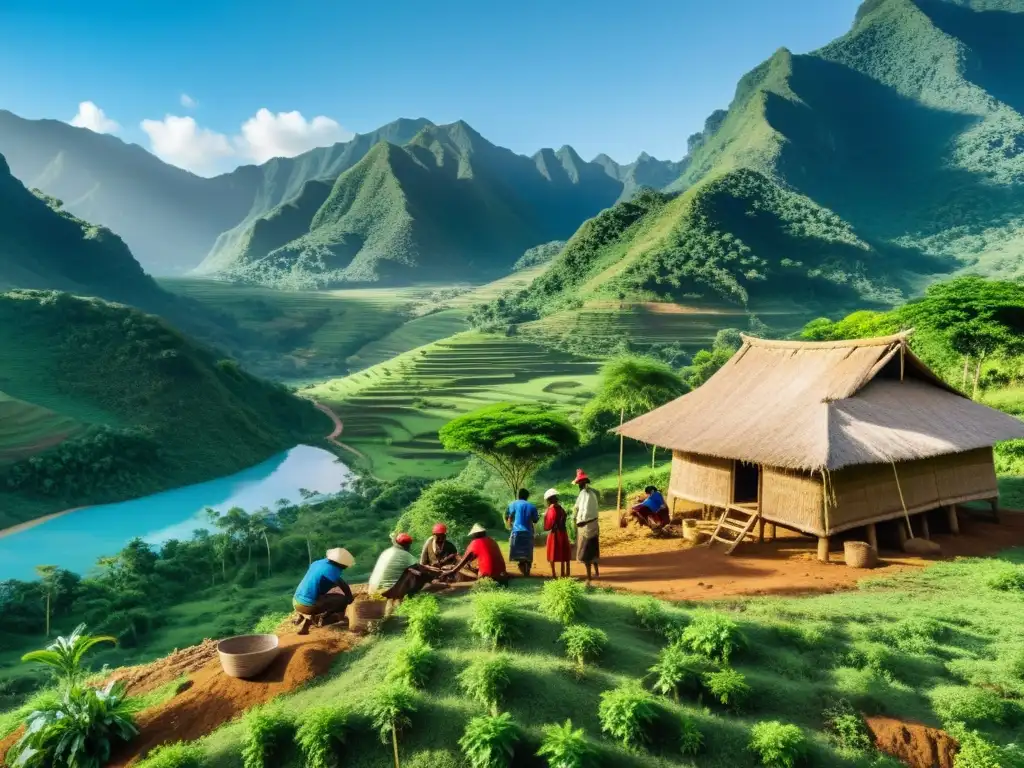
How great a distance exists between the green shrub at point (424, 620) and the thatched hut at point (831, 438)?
7072 millimetres

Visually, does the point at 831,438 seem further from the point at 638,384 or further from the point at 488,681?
the point at 638,384

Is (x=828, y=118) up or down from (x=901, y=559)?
up

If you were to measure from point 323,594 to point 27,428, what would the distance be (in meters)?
41.4

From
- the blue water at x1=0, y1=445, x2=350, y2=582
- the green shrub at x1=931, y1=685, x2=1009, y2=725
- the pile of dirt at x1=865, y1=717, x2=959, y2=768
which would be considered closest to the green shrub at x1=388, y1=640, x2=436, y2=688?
the pile of dirt at x1=865, y1=717, x2=959, y2=768

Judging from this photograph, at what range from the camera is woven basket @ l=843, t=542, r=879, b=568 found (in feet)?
39.6

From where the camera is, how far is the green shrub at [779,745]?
6105mm

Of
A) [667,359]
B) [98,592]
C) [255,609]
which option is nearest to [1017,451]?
[255,609]

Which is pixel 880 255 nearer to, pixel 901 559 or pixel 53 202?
pixel 901 559

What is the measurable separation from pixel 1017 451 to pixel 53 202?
10844 cm

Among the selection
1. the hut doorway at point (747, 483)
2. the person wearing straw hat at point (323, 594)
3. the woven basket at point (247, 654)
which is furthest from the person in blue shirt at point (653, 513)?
the woven basket at point (247, 654)

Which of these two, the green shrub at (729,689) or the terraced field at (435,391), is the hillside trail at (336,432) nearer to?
the terraced field at (435,391)

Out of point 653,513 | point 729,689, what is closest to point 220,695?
point 729,689

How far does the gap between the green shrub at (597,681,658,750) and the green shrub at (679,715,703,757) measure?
264 mm

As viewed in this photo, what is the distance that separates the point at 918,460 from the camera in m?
13.8
